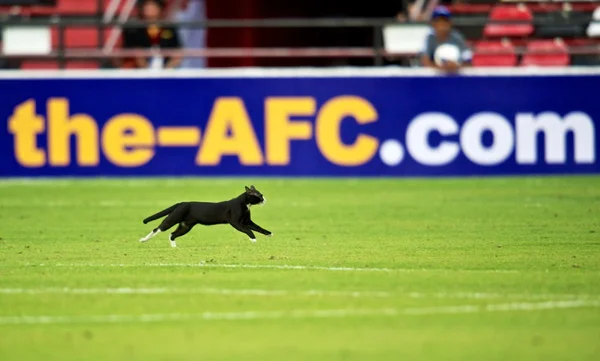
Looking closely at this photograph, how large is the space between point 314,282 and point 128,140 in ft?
33.9

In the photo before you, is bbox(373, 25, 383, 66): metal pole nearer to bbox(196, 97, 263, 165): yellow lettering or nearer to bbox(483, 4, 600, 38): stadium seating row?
bbox(196, 97, 263, 165): yellow lettering

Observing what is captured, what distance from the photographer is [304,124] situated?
757 inches

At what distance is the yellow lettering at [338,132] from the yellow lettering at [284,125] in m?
0.19

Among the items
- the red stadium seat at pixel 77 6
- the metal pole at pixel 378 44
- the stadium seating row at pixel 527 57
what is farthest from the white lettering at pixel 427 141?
the red stadium seat at pixel 77 6

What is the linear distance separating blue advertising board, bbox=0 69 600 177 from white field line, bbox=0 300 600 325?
35.8 ft

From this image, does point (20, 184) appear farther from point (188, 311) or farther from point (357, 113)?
point (188, 311)

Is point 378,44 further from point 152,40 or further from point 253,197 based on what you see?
point 253,197

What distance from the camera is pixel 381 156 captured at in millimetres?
19375

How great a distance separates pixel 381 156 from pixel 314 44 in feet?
36.4

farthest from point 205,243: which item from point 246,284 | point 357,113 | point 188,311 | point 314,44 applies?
point 314,44

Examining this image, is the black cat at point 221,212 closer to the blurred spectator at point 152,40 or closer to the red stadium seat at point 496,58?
the blurred spectator at point 152,40

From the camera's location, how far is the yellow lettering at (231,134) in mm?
19297

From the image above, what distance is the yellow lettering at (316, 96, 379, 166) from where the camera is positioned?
19.2 metres

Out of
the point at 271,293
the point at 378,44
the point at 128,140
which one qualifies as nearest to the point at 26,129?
the point at 128,140
